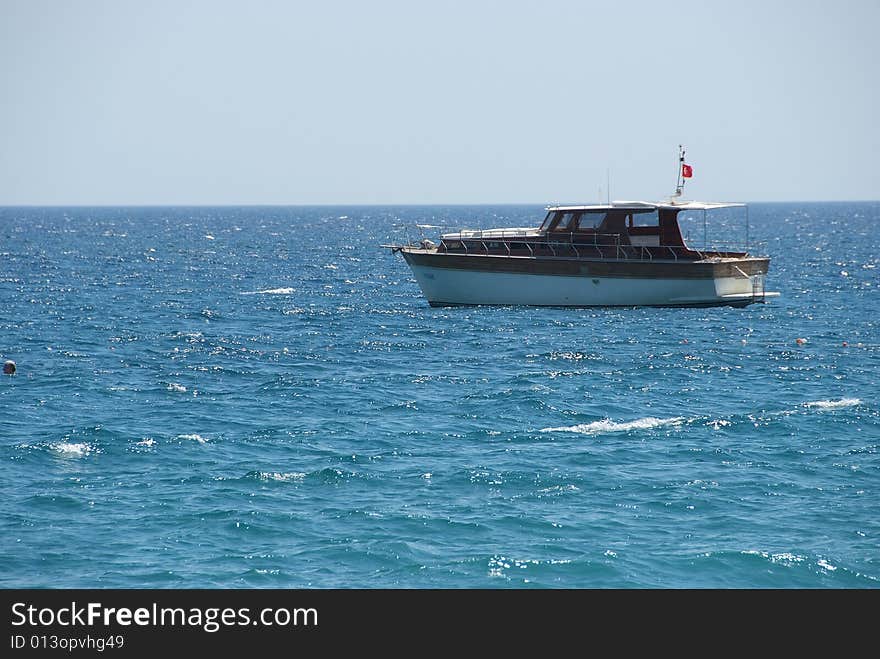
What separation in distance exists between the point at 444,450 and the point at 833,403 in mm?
14316

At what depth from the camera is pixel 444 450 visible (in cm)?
Result: 3048

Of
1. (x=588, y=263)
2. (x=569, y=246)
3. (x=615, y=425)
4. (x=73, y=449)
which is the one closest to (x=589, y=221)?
(x=569, y=246)

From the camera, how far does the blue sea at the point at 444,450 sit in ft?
73.2

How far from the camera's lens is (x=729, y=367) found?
144 ft

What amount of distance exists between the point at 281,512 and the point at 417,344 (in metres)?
25.2

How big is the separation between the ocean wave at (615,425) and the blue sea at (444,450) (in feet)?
0.42

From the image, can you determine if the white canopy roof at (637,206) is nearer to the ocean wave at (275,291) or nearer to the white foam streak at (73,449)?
the ocean wave at (275,291)

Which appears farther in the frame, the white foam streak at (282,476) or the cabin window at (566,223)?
the cabin window at (566,223)

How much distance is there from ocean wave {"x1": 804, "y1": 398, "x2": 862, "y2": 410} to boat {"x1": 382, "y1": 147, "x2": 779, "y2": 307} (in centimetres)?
2127

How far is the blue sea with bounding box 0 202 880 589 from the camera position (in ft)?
73.2

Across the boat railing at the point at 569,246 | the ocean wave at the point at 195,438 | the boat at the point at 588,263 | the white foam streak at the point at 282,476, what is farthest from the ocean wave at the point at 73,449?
the boat railing at the point at 569,246

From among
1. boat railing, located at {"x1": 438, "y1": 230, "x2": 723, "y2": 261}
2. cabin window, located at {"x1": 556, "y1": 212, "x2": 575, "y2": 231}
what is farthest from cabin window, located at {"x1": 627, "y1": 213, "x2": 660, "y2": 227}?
cabin window, located at {"x1": 556, "y1": 212, "x2": 575, "y2": 231}

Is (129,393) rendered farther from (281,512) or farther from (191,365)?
(281,512)

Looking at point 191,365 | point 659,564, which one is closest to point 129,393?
point 191,365
